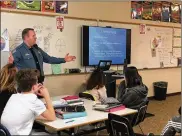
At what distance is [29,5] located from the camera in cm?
438

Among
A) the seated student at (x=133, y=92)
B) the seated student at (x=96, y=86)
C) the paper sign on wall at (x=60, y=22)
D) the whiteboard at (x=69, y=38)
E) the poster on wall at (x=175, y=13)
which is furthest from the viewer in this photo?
the poster on wall at (x=175, y=13)

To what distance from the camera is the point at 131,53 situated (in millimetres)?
6145

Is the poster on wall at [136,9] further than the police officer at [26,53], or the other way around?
the poster on wall at [136,9]

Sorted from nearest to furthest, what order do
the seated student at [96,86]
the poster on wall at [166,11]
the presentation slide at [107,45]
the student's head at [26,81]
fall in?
the student's head at [26,81] < the seated student at [96,86] < the presentation slide at [107,45] < the poster on wall at [166,11]

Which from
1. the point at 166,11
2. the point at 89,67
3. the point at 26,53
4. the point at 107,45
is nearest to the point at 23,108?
the point at 26,53

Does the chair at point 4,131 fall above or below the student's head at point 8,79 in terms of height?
below

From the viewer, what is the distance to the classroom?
2.36 m

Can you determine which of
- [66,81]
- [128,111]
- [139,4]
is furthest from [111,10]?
[128,111]

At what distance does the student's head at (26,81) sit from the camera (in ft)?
7.36

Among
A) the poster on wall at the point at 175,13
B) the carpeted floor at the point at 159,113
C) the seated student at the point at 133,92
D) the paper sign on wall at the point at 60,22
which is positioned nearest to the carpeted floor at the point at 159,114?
the carpeted floor at the point at 159,113

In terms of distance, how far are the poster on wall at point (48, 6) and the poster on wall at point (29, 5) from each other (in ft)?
0.34

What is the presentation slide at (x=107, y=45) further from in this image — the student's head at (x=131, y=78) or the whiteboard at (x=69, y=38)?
the student's head at (x=131, y=78)

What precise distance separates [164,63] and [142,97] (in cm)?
414

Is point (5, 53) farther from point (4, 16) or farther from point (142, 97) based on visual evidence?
point (142, 97)
